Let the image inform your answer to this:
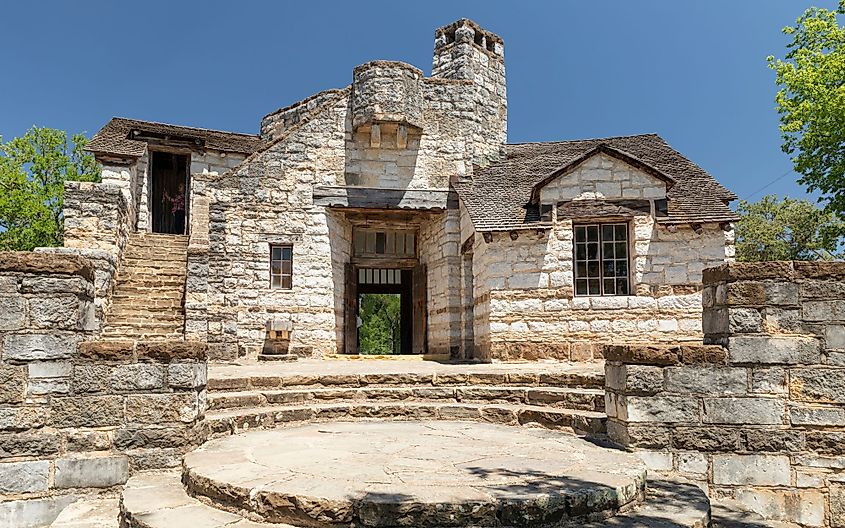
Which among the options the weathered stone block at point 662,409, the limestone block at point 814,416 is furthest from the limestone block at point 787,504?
the weathered stone block at point 662,409

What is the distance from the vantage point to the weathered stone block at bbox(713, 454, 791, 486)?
5031mm

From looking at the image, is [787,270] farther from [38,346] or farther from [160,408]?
[38,346]

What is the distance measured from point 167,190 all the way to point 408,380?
515 inches

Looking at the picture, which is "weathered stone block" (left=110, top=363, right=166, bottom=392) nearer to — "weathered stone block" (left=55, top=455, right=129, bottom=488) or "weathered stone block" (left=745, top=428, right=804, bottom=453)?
"weathered stone block" (left=55, top=455, right=129, bottom=488)

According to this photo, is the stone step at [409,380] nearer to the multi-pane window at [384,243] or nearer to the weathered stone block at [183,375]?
the weathered stone block at [183,375]

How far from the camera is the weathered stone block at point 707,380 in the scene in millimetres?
5090

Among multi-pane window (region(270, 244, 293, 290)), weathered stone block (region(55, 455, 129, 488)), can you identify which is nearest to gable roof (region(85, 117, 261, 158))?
multi-pane window (region(270, 244, 293, 290))

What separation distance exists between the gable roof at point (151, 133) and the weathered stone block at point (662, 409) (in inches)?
539

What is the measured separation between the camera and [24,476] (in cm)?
444

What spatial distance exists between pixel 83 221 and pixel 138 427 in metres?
7.43

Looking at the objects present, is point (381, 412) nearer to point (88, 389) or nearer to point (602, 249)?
point (88, 389)

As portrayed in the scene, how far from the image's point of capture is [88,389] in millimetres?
4660

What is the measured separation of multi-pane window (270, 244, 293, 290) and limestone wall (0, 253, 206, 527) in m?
6.94

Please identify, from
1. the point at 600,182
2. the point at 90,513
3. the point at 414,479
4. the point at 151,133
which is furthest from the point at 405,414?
the point at 151,133
